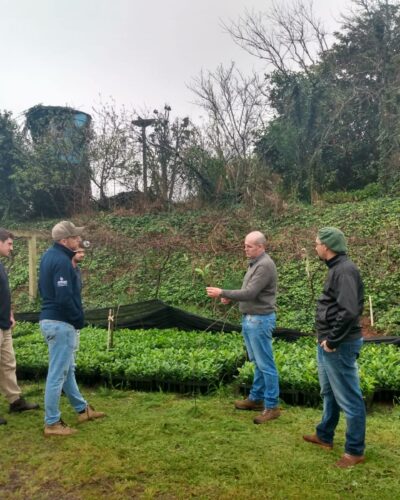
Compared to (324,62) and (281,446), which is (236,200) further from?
(281,446)

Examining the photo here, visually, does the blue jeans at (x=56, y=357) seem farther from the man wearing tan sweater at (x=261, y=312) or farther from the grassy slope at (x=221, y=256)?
the grassy slope at (x=221, y=256)

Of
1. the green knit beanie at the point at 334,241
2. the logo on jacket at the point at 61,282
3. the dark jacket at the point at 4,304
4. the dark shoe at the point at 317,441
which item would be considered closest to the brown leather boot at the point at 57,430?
the dark jacket at the point at 4,304

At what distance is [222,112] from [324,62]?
4336mm

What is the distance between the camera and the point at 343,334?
118 inches

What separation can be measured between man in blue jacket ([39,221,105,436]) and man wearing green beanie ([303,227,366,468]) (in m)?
1.98

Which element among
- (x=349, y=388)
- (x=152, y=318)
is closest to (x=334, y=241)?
(x=349, y=388)

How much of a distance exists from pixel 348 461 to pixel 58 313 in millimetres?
2431

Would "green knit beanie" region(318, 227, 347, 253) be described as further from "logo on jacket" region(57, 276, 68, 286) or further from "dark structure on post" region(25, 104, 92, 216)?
"dark structure on post" region(25, 104, 92, 216)

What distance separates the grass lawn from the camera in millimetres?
2936

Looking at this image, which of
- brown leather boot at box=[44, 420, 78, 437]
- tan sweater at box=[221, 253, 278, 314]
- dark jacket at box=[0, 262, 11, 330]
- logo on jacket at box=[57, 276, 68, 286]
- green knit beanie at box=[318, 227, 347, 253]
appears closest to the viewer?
green knit beanie at box=[318, 227, 347, 253]

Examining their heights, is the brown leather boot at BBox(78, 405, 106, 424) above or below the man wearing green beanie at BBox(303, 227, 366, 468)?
below

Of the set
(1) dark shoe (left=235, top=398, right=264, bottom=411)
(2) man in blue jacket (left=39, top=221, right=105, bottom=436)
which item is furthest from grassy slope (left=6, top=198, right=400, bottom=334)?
(2) man in blue jacket (left=39, top=221, right=105, bottom=436)

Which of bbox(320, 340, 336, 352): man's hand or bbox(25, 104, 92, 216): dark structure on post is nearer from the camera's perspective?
bbox(320, 340, 336, 352): man's hand

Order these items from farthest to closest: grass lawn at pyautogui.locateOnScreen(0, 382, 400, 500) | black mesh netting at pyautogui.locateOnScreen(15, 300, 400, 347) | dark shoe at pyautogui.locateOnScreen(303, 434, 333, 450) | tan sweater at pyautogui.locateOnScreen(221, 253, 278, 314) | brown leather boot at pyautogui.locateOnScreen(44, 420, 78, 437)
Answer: black mesh netting at pyautogui.locateOnScreen(15, 300, 400, 347) < tan sweater at pyautogui.locateOnScreen(221, 253, 278, 314) < brown leather boot at pyautogui.locateOnScreen(44, 420, 78, 437) < dark shoe at pyautogui.locateOnScreen(303, 434, 333, 450) < grass lawn at pyautogui.locateOnScreen(0, 382, 400, 500)
